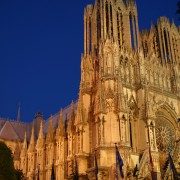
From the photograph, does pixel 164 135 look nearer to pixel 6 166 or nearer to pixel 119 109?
pixel 119 109

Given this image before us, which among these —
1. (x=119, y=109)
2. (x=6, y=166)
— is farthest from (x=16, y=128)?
(x=6, y=166)

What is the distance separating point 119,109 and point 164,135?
7399 mm

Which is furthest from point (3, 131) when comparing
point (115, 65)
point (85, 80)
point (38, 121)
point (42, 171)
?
point (115, 65)

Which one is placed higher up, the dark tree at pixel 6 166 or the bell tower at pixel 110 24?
the bell tower at pixel 110 24

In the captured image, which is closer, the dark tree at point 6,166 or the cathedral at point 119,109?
the dark tree at point 6,166

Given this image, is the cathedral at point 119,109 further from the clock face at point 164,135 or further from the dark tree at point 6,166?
the dark tree at point 6,166

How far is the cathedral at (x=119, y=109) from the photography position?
108ft

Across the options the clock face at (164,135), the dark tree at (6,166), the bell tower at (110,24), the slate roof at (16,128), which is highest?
Answer: the bell tower at (110,24)

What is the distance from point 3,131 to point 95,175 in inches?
1073

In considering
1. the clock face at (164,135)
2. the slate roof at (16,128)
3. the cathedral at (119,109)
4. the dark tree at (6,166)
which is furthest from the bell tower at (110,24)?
the dark tree at (6,166)

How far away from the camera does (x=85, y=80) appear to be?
3794 cm

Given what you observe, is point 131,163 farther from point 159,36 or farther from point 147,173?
point 159,36

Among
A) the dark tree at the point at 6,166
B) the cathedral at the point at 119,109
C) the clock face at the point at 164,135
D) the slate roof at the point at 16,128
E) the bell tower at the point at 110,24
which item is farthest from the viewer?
the slate roof at the point at 16,128

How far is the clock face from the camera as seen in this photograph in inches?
1454
